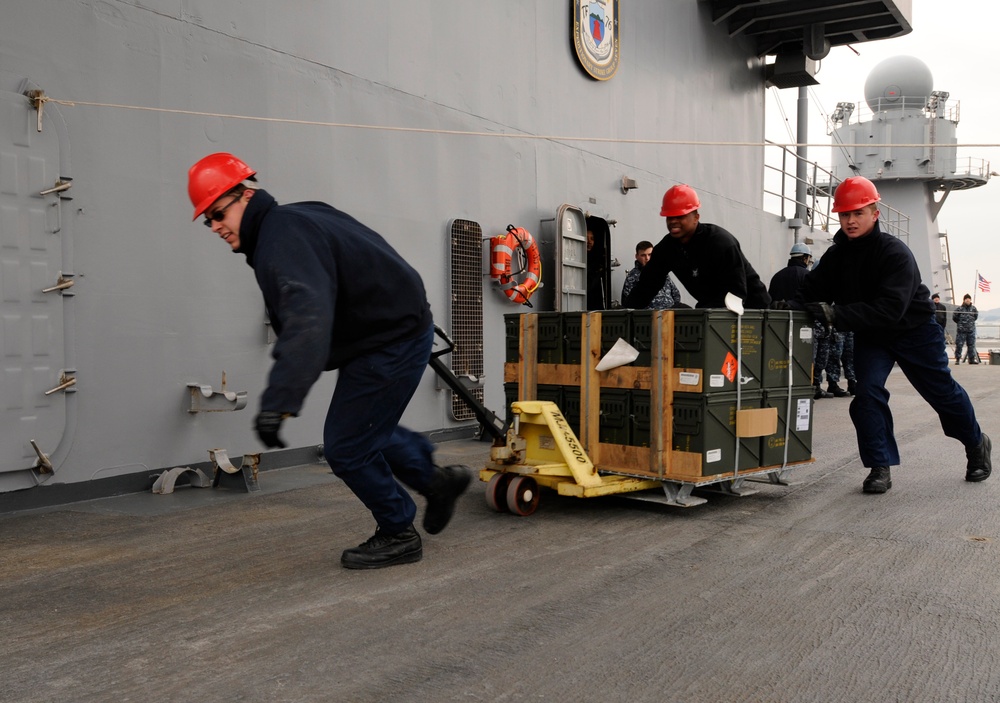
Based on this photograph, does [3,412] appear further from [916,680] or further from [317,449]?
[916,680]

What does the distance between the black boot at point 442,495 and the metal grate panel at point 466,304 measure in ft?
14.7

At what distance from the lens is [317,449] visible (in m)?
7.57

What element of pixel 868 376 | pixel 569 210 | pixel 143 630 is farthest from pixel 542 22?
pixel 143 630

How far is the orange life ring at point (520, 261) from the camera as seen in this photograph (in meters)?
9.45

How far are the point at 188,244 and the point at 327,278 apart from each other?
128 inches

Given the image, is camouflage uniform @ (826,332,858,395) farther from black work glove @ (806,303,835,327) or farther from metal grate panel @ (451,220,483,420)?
black work glove @ (806,303,835,327)

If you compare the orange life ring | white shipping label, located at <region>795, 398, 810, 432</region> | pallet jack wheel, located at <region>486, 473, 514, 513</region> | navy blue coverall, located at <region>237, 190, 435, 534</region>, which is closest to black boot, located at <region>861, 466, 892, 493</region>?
white shipping label, located at <region>795, 398, 810, 432</region>

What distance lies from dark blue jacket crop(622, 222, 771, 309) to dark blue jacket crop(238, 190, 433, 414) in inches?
109

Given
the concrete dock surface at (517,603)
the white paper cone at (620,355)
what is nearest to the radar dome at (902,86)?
the concrete dock surface at (517,603)

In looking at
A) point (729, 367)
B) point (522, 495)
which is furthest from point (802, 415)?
point (522, 495)

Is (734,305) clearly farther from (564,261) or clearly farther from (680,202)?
(564,261)

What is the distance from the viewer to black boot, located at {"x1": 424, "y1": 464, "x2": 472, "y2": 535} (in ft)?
14.7

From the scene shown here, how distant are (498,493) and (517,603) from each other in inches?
69.3

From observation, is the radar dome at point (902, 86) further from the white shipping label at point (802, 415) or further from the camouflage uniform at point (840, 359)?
the white shipping label at point (802, 415)
